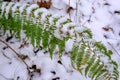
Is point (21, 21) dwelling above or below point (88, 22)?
above

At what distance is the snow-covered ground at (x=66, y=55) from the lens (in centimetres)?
195

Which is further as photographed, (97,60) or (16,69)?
(16,69)

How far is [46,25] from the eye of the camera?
1529 millimetres

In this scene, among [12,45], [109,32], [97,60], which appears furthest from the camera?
[109,32]

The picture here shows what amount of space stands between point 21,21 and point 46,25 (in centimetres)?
19

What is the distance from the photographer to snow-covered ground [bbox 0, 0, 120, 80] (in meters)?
1.95

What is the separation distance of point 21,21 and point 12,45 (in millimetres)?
547

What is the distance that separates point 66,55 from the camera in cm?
207

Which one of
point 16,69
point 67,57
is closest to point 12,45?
point 16,69

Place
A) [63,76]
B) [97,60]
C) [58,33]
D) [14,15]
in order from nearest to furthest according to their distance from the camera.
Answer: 1. [97,60]
2. [58,33]
3. [14,15]
4. [63,76]

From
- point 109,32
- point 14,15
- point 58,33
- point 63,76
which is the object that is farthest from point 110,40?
point 14,15

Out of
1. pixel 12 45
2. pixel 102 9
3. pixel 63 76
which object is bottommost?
pixel 63 76

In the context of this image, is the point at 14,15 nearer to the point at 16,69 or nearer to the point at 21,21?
the point at 21,21

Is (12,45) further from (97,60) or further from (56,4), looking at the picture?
(97,60)
